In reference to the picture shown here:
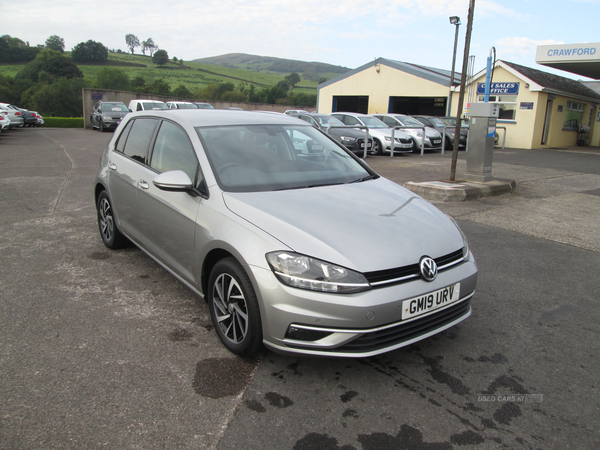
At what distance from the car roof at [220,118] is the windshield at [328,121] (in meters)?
13.3

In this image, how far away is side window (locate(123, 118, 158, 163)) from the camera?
13.9 ft

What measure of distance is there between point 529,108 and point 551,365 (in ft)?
77.8

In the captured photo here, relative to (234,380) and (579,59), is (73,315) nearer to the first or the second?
(234,380)

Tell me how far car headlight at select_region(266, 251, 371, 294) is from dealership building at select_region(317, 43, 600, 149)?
1965 cm

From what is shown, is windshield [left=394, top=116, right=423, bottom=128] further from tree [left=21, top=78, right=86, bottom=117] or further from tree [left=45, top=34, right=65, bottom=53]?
tree [left=45, top=34, right=65, bottom=53]

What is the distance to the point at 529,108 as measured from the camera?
2330cm

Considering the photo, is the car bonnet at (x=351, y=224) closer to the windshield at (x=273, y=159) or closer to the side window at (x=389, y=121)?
the windshield at (x=273, y=159)

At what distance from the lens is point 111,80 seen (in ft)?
257

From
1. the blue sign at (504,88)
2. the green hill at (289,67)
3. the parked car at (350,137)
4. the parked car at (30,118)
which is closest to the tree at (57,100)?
the parked car at (30,118)

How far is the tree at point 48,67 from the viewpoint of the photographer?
245ft

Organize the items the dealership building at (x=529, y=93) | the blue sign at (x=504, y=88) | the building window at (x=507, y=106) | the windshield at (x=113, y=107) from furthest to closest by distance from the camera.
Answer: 1. the windshield at (x=113, y=107)
2. the building window at (x=507, y=106)
3. the blue sign at (x=504, y=88)
4. the dealership building at (x=529, y=93)

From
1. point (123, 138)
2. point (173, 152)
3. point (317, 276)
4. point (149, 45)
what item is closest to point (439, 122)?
point (123, 138)

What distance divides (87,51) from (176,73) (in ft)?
67.7

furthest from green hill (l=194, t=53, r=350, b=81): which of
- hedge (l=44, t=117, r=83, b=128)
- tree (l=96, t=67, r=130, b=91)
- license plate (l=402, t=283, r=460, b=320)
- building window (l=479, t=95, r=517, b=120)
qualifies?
license plate (l=402, t=283, r=460, b=320)
